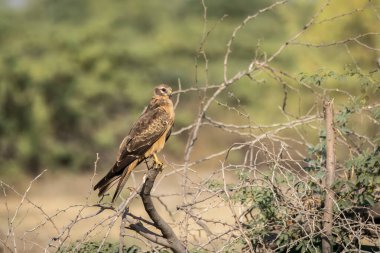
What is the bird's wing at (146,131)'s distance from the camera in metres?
7.06

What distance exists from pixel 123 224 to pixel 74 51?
21.7 metres

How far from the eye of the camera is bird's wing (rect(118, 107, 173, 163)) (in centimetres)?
706

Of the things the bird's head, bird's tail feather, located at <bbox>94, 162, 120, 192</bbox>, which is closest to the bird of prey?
the bird's head

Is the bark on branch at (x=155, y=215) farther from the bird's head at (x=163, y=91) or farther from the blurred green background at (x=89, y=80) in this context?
the blurred green background at (x=89, y=80)

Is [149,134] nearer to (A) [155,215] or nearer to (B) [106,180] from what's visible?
(B) [106,180]

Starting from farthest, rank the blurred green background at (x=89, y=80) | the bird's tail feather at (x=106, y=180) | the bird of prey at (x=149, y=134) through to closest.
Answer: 1. the blurred green background at (x=89, y=80)
2. the bird of prey at (x=149, y=134)
3. the bird's tail feather at (x=106, y=180)

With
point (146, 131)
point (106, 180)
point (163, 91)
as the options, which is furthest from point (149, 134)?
point (106, 180)

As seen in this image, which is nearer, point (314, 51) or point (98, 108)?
point (314, 51)

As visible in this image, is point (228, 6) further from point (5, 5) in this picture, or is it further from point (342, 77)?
point (342, 77)

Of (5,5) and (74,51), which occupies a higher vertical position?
(5,5)

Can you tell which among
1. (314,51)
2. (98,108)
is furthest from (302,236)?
(98,108)

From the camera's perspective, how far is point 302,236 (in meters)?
5.32

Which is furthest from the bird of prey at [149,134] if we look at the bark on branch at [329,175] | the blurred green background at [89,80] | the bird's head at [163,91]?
the blurred green background at [89,80]

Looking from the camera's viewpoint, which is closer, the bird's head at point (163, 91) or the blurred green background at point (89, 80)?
the bird's head at point (163, 91)
